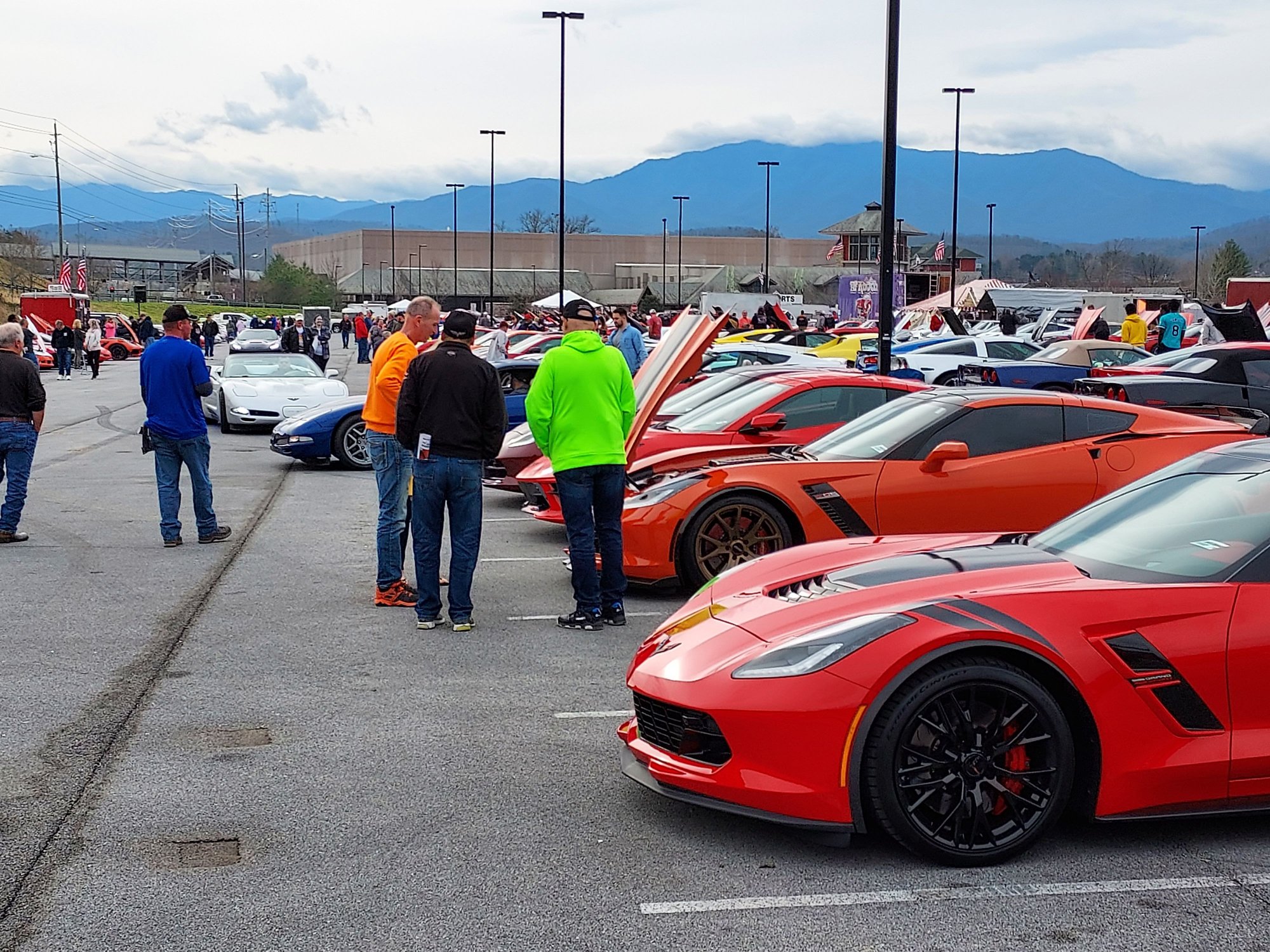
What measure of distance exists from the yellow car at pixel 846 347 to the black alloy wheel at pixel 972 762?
76.1ft

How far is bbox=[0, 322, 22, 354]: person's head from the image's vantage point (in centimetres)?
1080

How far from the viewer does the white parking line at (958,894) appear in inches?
155

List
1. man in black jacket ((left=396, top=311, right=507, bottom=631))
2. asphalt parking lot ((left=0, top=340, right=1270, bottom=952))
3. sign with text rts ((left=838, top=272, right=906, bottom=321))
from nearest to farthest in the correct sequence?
asphalt parking lot ((left=0, top=340, right=1270, bottom=952)) < man in black jacket ((left=396, top=311, right=507, bottom=631)) < sign with text rts ((left=838, top=272, right=906, bottom=321))

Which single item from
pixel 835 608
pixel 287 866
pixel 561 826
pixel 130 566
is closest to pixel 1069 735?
pixel 835 608

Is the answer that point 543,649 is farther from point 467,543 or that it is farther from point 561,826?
point 561,826

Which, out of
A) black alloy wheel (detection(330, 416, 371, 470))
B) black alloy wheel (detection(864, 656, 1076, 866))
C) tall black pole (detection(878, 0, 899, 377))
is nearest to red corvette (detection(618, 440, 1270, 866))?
black alloy wheel (detection(864, 656, 1076, 866))

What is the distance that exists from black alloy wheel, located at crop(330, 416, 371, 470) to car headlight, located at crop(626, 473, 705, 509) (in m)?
7.74

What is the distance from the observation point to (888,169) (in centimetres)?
1388

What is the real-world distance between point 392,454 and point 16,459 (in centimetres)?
420

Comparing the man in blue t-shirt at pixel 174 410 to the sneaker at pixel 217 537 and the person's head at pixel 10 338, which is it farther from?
the person's head at pixel 10 338

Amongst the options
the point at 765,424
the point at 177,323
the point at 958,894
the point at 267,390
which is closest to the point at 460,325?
the point at 765,424

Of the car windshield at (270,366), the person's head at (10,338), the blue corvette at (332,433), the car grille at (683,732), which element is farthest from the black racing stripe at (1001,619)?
the car windshield at (270,366)

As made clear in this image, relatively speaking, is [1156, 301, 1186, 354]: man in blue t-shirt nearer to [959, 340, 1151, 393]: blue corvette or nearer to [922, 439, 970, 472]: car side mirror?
[959, 340, 1151, 393]: blue corvette

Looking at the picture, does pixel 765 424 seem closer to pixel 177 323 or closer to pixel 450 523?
pixel 450 523
